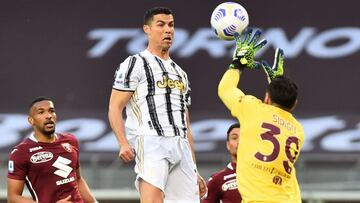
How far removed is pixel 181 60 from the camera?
48.2 feet

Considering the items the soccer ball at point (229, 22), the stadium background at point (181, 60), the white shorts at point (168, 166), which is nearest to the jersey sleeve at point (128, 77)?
the white shorts at point (168, 166)

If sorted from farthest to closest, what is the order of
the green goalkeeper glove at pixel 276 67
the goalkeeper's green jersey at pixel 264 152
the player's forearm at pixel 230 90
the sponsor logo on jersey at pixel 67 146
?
the sponsor logo on jersey at pixel 67 146 < the green goalkeeper glove at pixel 276 67 < the player's forearm at pixel 230 90 < the goalkeeper's green jersey at pixel 264 152

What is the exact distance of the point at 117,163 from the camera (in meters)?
13.3

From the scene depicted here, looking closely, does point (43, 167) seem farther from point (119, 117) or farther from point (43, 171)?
point (119, 117)

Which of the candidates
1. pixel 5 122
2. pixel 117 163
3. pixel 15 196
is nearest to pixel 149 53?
pixel 15 196

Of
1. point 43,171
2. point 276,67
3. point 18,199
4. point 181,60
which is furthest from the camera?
point 181,60

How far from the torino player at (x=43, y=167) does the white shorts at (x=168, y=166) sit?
1008 millimetres

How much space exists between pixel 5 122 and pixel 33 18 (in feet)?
5.34

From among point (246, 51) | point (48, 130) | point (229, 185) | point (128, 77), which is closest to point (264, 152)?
point (246, 51)

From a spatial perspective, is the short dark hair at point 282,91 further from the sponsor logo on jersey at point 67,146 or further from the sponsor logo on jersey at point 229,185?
the sponsor logo on jersey at point 67,146

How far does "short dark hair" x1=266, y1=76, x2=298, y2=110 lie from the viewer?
22.5 ft

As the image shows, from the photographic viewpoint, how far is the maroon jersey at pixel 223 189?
8.72 meters

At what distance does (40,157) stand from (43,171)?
115 millimetres

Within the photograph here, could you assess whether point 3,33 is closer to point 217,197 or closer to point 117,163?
point 117,163
